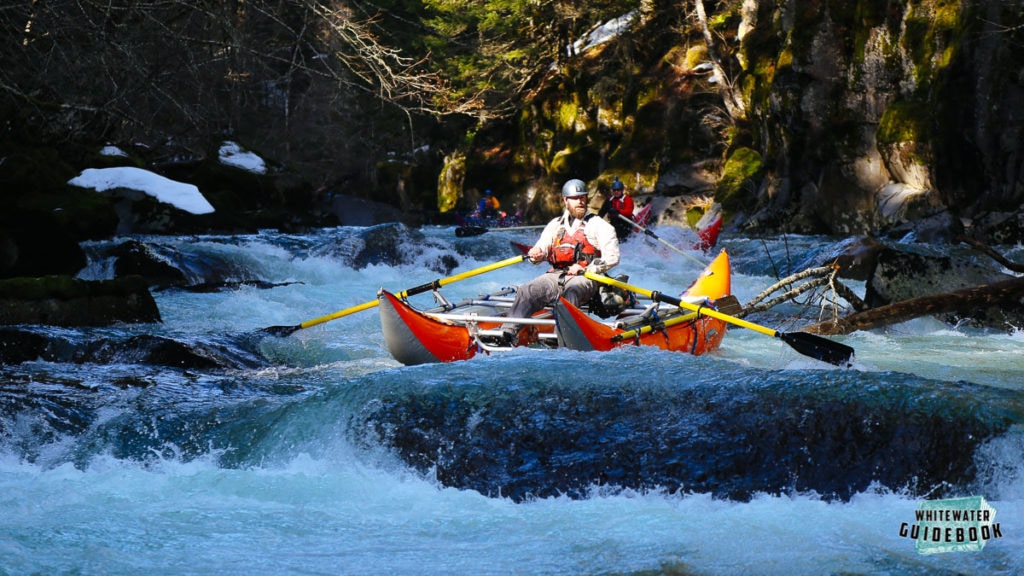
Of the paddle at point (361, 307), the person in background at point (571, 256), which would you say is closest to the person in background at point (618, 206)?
the paddle at point (361, 307)

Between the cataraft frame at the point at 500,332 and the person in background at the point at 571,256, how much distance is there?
0.60ft

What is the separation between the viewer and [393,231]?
1647 cm

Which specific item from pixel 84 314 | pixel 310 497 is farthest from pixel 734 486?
pixel 84 314

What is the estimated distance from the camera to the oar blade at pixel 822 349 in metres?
6.06

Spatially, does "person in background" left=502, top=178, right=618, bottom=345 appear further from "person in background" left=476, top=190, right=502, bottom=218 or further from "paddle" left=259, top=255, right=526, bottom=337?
"person in background" left=476, top=190, right=502, bottom=218

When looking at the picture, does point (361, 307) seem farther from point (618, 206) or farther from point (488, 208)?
point (488, 208)

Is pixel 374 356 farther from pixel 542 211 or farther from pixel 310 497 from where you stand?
pixel 542 211

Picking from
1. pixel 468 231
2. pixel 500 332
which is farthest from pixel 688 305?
pixel 468 231

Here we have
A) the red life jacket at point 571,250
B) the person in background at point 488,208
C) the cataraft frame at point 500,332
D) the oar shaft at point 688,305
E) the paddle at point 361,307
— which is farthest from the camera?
the person in background at point 488,208

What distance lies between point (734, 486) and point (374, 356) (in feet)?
14.4

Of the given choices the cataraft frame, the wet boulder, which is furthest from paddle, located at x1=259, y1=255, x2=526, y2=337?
the wet boulder

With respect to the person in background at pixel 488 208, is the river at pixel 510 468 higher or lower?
lower

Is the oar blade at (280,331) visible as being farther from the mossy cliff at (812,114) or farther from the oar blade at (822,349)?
the mossy cliff at (812,114)

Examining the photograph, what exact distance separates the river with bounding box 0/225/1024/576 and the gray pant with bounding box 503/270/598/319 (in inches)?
27.3
